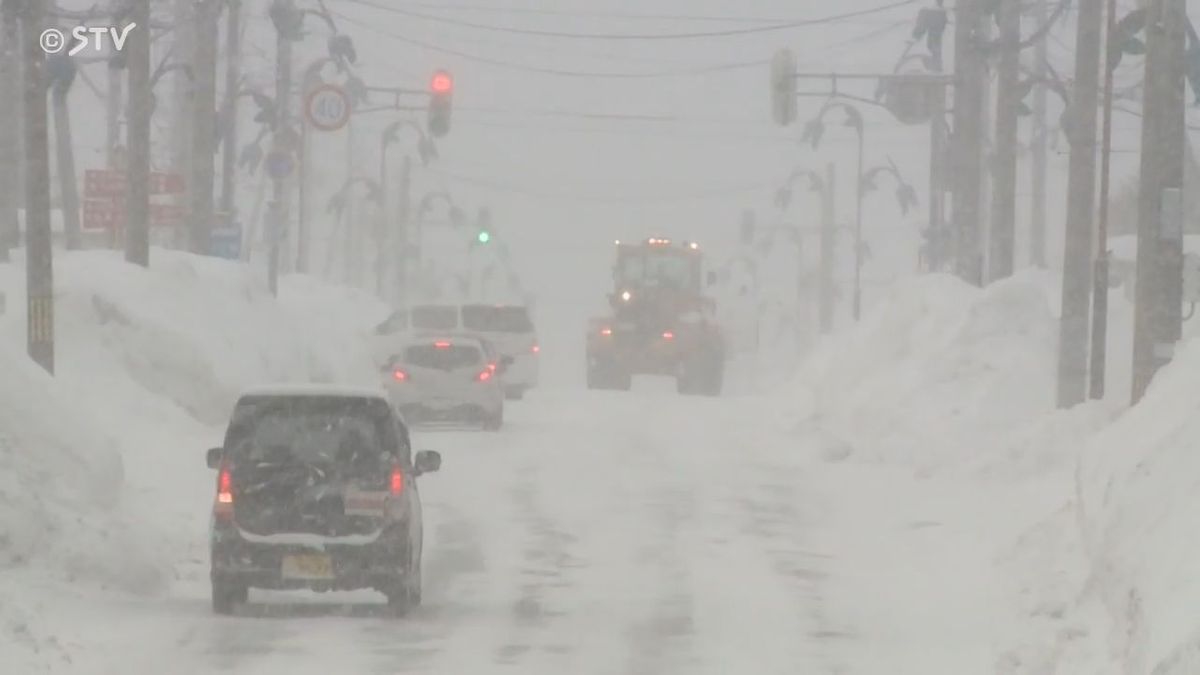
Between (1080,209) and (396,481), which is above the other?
(1080,209)

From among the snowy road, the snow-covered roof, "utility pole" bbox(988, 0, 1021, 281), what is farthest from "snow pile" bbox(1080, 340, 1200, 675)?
"utility pole" bbox(988, 0, 1021, 281)

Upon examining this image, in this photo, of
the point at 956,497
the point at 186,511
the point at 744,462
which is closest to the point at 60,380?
the point at 186,511

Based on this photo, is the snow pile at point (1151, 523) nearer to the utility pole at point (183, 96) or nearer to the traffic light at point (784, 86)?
the traffic light at point (784, 86)

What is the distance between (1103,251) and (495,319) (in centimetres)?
2313

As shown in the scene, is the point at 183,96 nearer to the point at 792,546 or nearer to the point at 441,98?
the point at 441,98

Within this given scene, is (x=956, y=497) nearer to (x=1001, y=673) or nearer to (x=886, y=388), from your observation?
(x=886, y=388)

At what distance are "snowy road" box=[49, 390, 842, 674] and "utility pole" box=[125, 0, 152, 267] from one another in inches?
238

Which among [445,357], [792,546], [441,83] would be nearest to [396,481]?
[792,546]

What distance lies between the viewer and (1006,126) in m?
36.5

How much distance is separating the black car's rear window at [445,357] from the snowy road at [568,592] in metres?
5.90

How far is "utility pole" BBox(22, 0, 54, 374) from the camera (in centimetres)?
2244

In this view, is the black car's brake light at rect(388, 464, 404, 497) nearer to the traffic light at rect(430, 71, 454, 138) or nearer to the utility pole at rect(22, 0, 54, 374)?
the utility pole at rect(22, 0, 54, 374)

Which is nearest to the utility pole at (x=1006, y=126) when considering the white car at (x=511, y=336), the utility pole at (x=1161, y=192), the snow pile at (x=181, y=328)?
the snow pile at (x=181, y=328)

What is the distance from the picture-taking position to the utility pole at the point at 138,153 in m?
32.8
